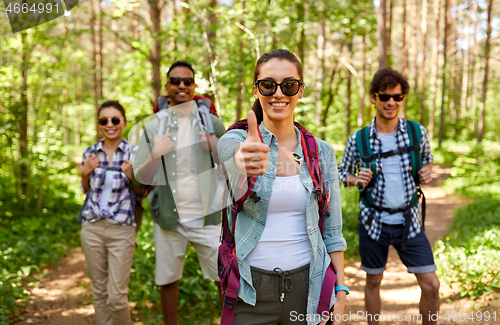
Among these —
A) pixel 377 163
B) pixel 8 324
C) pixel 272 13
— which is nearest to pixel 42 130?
pixel 8 324

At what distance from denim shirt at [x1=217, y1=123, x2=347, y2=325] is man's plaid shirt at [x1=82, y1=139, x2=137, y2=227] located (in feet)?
5.97

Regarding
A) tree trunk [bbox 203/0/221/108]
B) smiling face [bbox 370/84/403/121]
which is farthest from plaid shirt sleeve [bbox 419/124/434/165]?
tree trunk [bbox 203/0/221/108]

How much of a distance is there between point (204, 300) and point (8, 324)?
6.70ft

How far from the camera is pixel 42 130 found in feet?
23.8

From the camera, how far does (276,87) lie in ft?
5.78

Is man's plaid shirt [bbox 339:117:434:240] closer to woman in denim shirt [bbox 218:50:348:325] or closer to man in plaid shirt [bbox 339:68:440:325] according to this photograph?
man in plaid shirt [bbox 339:68:440:325]

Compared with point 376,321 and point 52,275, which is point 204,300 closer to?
point 376,321

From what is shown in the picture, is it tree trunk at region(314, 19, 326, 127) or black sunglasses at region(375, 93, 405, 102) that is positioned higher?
tree trunk at region(314, 19, 326, 127)

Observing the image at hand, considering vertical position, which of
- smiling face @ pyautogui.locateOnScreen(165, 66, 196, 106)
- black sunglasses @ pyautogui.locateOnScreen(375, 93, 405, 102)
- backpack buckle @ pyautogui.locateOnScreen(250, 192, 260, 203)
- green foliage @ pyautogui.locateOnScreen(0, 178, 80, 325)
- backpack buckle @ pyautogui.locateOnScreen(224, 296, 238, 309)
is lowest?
green foliage @ pyautogui.locateOnScreen(0, 178, 80, 325)

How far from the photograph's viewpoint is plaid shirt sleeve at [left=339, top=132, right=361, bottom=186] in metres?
3.47

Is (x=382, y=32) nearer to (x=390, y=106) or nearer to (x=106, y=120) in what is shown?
(x=390, y=106)

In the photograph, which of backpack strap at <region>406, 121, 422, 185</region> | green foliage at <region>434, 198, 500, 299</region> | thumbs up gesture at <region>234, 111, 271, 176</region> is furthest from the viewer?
green foliage at <region>434, 198, 500, 299</region>

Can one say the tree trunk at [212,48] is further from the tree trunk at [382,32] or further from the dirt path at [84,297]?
the tree trunk at [382,32]

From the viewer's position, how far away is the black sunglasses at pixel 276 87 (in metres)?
1.77
